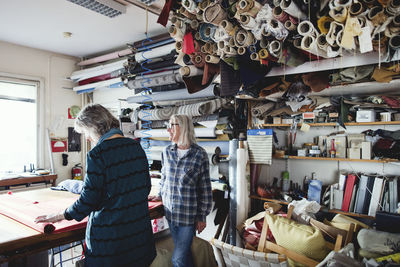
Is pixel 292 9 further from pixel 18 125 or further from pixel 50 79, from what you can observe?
pixel 18 125

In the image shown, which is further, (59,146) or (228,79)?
(59,146)

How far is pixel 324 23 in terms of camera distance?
1.38 meters

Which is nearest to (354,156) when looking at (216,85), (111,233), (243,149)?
(243,149)

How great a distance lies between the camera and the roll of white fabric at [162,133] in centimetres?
302

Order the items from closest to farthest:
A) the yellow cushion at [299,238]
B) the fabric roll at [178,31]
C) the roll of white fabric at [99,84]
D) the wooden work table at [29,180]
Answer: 1. the fabric roll at [178,31]
2. the yellow cushion at [299,238]
3. the wooden work table at [29,180]
4. the roll of white fabric at [99,84]

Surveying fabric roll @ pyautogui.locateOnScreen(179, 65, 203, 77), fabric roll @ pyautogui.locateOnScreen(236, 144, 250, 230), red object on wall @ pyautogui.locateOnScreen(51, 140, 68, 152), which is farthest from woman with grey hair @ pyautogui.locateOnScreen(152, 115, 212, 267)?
red object on wall @ pyautogui.locateOnScreen(51, 140, 68, 152)

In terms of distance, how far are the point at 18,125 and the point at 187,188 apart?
11.9ft

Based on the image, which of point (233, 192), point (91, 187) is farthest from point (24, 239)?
point (233, 192)

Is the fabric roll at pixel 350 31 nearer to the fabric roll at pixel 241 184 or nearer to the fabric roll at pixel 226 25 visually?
the fabric roll at pixel 226 25

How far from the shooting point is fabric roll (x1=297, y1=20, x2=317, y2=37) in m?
1.41

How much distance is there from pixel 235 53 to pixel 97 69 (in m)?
3.08

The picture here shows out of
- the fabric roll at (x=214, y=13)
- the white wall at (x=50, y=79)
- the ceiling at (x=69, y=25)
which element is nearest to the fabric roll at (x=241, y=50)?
the fabric roll at (x=214, y=13)

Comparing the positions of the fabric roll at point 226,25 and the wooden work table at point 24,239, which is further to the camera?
the fabric roll at point 226,25

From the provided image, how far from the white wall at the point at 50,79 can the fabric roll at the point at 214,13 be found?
12.8ft
